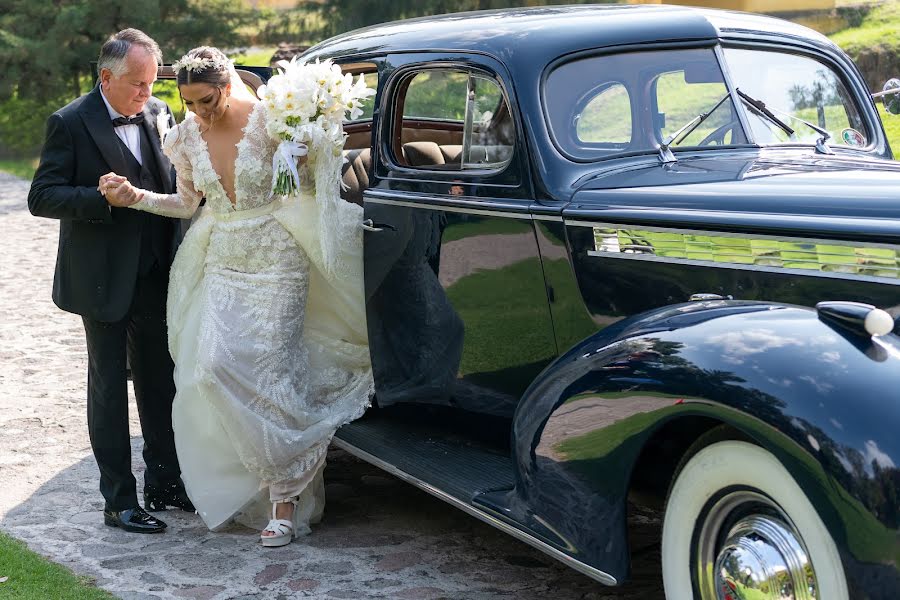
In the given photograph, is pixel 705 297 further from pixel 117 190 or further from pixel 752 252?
pixel 117 190

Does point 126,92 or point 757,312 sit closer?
point 757,312

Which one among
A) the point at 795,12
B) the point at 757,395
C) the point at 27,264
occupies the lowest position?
the point at 27,264

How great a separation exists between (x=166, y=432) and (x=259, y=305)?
2.73 feet

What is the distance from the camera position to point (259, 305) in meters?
4.84

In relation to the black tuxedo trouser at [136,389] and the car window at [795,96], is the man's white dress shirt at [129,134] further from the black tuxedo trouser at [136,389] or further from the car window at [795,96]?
the car window at [795,96]

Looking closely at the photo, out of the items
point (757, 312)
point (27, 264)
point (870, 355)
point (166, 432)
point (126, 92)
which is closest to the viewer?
point (870, 355)

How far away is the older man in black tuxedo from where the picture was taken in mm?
4660

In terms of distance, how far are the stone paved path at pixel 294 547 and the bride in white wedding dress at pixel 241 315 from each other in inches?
8.0

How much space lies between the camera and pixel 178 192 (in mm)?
4879

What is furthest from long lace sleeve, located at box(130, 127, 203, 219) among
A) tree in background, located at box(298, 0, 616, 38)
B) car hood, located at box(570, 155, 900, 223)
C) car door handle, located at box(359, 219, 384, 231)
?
tree in background, located at box(298, 0, 616, 38)

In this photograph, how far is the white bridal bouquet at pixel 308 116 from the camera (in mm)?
4672

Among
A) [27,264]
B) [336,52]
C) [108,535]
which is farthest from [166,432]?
[27,264]

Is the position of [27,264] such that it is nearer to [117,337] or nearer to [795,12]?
[117,337]

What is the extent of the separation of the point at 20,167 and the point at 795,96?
20886 mm
